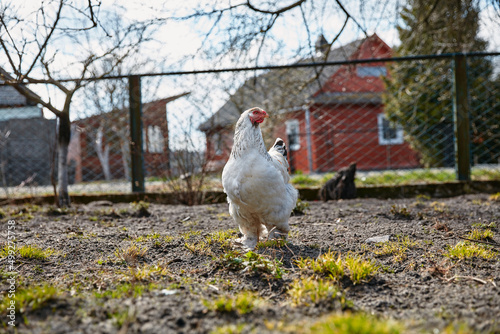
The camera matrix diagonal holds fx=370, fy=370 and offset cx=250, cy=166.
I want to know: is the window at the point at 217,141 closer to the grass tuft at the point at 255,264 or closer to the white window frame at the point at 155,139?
the white window frame at the point at 155,139

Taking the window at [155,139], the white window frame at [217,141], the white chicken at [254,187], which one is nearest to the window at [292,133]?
the white window frame at [217,141]

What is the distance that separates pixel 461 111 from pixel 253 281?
15.3 ft

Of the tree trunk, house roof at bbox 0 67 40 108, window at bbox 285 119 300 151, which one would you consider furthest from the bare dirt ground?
window at bbox 285 119 300 151

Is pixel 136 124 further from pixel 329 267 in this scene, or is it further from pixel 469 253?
Result: pixel 469 253

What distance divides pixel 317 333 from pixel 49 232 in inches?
115

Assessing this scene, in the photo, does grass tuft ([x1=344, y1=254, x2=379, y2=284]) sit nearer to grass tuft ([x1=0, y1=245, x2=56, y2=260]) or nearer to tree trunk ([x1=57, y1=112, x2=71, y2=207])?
grass tuft ([x1=0, y1=245, x2=56, y2=260])

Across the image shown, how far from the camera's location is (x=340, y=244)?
2.77 metres

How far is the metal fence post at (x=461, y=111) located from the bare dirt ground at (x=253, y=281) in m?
2.13

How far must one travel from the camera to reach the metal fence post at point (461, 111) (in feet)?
17.5

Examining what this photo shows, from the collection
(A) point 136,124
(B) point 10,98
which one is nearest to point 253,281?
(A) point 136,124

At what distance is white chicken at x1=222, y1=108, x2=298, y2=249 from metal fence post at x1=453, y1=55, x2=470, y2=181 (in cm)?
360

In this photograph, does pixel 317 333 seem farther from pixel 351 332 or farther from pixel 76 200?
pixel 76 200

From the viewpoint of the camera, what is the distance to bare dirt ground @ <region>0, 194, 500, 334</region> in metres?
1.50

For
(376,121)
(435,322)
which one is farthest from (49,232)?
(376,121)
